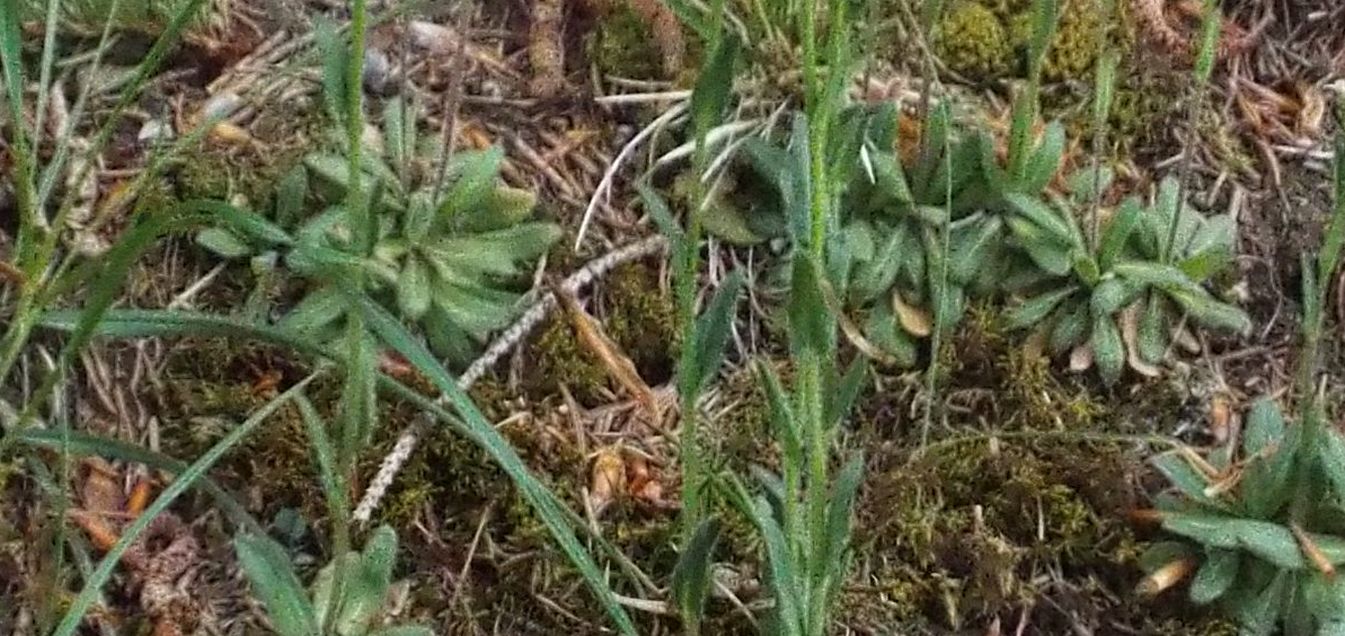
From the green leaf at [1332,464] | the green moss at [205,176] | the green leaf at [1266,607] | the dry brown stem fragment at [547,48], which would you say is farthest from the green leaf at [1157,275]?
the green moss at [205,176]

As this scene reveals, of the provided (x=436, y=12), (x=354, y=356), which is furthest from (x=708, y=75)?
(x=436, y=12)

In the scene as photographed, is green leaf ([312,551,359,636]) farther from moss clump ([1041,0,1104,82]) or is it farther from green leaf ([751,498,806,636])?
moss clump ([1041,0,1104,82])

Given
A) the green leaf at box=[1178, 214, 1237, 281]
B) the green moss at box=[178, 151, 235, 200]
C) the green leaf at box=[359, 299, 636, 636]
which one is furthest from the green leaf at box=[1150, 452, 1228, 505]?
the green moss at box=[178, 151, 235, 200]

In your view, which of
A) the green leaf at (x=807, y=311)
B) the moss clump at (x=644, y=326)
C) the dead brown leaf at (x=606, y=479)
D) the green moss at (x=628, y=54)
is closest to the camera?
the green leaf at (x=807, y=311)

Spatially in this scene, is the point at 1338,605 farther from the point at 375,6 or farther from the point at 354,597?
the point at 375,6

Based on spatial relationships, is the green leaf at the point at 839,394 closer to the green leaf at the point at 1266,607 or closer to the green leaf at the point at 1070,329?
the green leaf at the point at 1070,329
